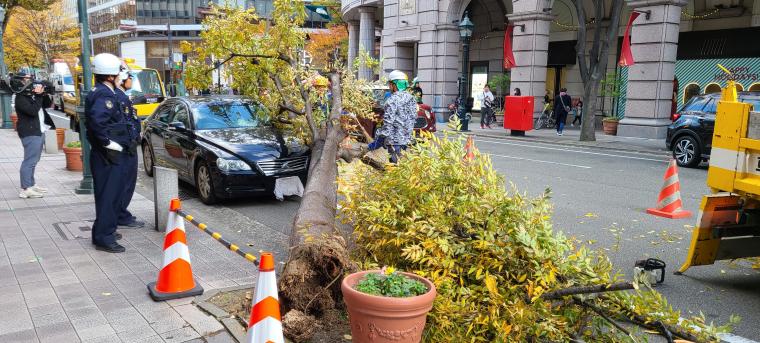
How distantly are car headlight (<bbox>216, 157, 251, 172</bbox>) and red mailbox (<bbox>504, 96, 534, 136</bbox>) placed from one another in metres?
15.2

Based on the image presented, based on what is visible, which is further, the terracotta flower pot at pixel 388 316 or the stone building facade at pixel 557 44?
the stone building facade at pixel 557 44

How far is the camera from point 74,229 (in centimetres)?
699

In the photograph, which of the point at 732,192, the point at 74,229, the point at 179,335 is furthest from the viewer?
the point at 74,229

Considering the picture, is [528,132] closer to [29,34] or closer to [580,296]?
[580,296]

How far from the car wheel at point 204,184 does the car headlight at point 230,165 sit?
345 mm

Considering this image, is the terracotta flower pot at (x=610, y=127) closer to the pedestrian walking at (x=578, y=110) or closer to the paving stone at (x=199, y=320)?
the pedestrian walking at (x=578, y=110)

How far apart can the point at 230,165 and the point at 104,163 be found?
2.32 meters

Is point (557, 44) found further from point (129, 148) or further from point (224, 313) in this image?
point (224, 313)

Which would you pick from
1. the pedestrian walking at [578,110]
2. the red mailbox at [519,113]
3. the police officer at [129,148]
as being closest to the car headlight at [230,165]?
the police officer at [129,148]

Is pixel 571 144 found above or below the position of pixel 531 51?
below

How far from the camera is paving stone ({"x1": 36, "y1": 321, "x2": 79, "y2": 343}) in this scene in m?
4.07

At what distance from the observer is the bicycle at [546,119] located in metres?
24.7

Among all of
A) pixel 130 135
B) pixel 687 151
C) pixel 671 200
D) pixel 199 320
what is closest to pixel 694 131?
pixel 687 151

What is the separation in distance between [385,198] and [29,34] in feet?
175
